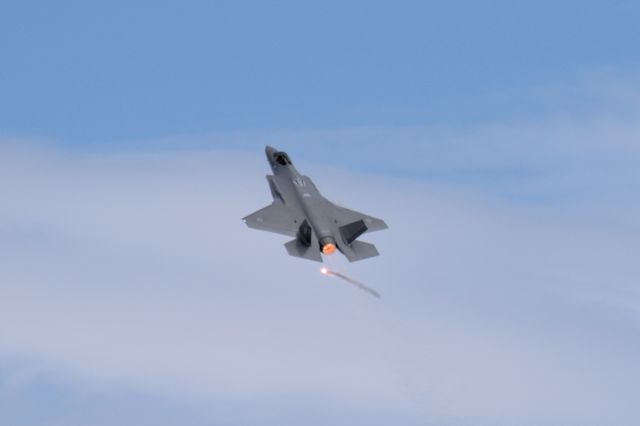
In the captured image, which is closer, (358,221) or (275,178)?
(358,221)

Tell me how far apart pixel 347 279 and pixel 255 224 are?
1150 cm

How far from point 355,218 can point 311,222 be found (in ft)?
17.6

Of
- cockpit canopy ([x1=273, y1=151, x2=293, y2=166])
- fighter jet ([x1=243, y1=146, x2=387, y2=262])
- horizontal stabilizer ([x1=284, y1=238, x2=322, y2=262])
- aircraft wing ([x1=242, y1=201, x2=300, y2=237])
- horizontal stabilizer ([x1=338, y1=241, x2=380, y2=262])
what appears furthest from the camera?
cockpit canopy ([x1=273, y1=151, x2=293, y2=166])

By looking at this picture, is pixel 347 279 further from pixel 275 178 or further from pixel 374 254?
pixel 275 178

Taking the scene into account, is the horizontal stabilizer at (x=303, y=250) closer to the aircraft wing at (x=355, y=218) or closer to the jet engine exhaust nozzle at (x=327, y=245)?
the jet engine exhaust nozzle at (x=327, y=245)

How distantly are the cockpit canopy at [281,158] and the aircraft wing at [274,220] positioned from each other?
1101cm

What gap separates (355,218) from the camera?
535ft

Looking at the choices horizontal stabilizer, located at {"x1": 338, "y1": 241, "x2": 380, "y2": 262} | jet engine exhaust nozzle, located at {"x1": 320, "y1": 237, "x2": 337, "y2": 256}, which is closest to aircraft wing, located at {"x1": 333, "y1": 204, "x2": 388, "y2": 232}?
horizontal stabilizer, located at {"x1": 338, "y1": 241, "x2": 380, "y2": 262}

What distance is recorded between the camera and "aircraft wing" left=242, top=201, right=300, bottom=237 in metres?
162

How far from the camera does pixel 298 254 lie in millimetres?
157875

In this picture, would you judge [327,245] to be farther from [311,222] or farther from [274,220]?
[274,220]

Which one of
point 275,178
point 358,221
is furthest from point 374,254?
point 275,178

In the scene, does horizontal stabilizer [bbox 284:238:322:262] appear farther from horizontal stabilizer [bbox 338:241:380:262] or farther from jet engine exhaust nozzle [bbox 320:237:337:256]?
horizontal stabilizer [bbox 338:241:380:262]

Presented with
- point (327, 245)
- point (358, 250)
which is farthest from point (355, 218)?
point (327, 245)
